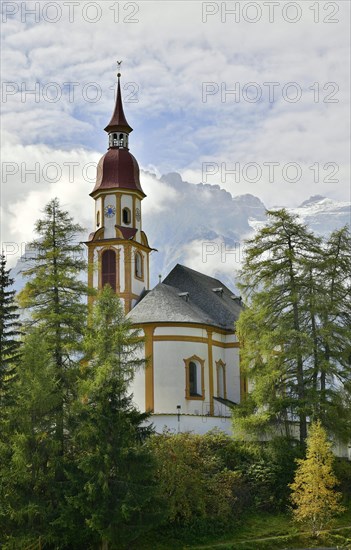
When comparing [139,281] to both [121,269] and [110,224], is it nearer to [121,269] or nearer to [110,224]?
[121,269]

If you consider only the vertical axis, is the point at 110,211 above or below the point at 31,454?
above

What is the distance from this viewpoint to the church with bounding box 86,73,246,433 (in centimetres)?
5038

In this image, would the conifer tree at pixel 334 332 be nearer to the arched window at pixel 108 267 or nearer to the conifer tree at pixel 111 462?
the conifer tree at pixel 111 462

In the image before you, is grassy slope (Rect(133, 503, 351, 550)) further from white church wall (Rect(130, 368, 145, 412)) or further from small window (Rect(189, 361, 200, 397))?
small window (Rect(189, 361, 200, 397))

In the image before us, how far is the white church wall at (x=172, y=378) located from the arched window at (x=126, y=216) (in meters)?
11.9

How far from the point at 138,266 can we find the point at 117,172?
23.0ft

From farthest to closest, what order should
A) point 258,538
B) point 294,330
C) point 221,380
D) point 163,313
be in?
point 221,380, point 163,313, point 294,330, point 258,538

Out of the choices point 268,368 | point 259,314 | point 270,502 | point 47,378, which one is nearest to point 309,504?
point 270,502

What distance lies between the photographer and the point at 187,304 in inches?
2146

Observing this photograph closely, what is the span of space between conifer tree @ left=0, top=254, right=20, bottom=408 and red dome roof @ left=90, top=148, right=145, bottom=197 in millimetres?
20145

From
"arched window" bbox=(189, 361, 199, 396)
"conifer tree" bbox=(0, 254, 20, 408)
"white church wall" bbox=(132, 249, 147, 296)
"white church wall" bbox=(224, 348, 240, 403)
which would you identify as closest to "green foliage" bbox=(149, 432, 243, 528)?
"conifer tree" bbox=(0, 254, 20, 408)

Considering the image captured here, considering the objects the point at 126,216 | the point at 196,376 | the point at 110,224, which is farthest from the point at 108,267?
the point at 196,376

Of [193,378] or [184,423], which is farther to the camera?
[193,378]

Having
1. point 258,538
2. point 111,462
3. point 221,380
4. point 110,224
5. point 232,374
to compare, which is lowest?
point 258,538
